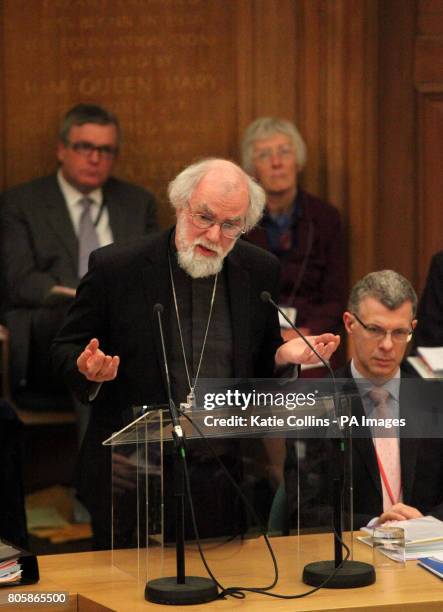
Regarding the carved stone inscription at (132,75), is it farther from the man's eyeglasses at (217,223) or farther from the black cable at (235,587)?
the black cable at (235,587)

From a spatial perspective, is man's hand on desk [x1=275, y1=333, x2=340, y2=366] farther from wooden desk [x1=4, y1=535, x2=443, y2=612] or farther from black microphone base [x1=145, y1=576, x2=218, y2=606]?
black microphone base [x1=145, y1=576, x2=218, y2=606]

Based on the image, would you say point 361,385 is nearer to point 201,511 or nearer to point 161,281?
point 201,511

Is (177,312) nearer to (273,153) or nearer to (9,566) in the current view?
(9,566)

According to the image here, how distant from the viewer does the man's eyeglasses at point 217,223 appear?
4.01 metres

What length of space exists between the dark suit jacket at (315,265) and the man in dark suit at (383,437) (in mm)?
1767

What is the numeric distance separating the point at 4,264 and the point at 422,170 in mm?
2302

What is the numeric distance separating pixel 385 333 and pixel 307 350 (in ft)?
2.62

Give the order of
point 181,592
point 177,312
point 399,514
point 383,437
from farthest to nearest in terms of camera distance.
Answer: point 177,312
point 399,514
point 383,437
point 181,592

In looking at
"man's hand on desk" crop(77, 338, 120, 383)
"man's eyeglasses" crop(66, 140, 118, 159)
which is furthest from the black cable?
"man's eyeglasses" crop(66, 140, 118, 159)

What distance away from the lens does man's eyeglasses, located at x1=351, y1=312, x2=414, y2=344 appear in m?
4.38

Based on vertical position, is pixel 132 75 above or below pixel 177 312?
above

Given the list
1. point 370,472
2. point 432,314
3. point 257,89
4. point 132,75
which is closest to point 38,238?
point 132,75

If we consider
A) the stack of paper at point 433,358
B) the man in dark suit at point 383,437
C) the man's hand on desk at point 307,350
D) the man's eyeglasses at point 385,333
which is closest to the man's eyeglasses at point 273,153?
the stack of paper at point 433,358

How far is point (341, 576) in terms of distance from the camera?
10.7 ft
